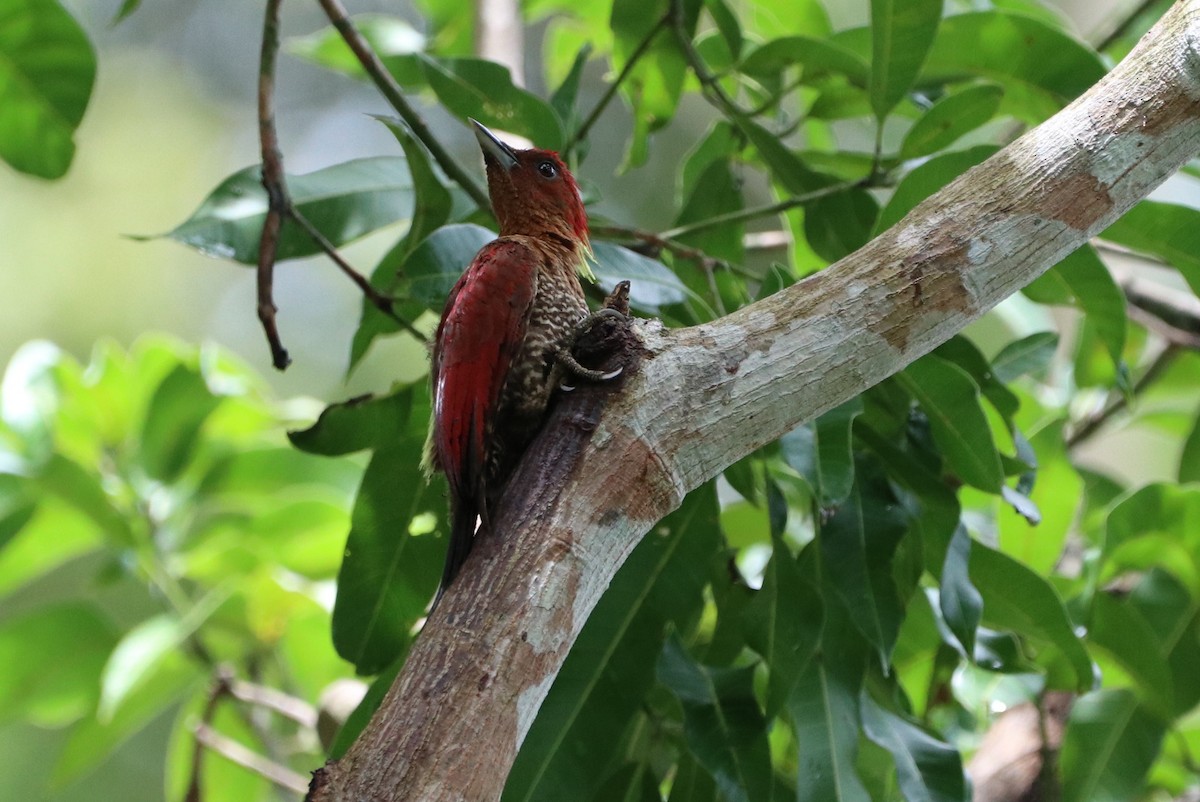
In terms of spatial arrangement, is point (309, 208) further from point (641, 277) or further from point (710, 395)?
point (710, 395)

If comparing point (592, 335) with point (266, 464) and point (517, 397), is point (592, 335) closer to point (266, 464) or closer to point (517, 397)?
point (517, 397)

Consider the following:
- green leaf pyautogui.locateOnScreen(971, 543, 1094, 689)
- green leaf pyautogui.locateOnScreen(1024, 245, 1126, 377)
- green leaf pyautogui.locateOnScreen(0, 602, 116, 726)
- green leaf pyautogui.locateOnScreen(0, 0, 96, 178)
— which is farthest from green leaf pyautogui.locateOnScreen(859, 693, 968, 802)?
green leaf pyautogui.locateOnScreen(0, 602, 116, 726)

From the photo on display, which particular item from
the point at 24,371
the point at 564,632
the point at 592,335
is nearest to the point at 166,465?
the point at 24,371

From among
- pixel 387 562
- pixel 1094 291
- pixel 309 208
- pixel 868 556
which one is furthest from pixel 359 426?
pixel 1094 291

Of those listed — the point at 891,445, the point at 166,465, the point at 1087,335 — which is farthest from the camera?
the point at 166,465

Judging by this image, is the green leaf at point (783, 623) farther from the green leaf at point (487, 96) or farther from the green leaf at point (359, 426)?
the green leaf at point (487, 96)

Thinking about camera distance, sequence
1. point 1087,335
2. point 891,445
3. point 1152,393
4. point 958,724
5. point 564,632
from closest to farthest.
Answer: point 564,632 → point 891,445 → point 958,724 → point 1087,335 → point 1152,393
